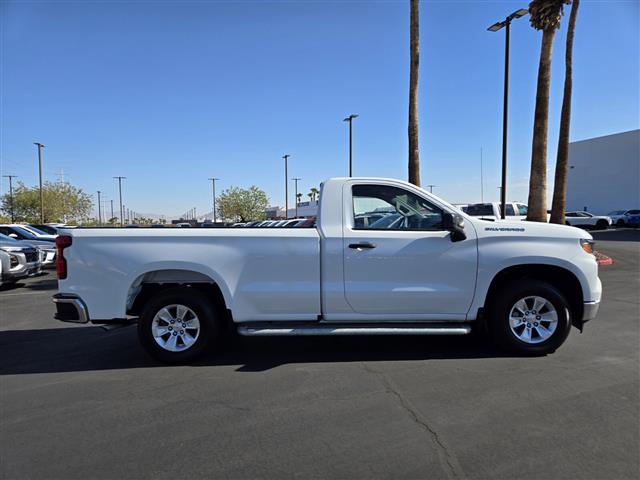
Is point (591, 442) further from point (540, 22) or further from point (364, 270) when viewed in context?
point (540, 22)

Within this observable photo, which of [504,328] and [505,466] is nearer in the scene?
[505,466]

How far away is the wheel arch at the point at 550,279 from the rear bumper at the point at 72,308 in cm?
454

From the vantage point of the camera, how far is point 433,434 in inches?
131

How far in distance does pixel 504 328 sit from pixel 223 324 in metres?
3.30

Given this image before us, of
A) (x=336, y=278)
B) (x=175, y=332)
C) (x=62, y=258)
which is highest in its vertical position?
(x=62, y=258)

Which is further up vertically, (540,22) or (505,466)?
(540,22)

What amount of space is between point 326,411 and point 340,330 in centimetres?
117

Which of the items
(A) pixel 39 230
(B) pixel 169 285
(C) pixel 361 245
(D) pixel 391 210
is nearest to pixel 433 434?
(C) pixel 361 245

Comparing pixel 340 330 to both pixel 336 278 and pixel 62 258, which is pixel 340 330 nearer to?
pixel 336 278

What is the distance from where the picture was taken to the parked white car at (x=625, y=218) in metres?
37.2

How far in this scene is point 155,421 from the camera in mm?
3602

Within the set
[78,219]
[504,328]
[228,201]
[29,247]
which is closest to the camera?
[504,328]

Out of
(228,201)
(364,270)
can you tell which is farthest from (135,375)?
(228,201)

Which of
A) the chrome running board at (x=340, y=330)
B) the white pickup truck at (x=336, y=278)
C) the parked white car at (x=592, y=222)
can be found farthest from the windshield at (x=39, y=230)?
the parked white car at (x=592, y=222)
